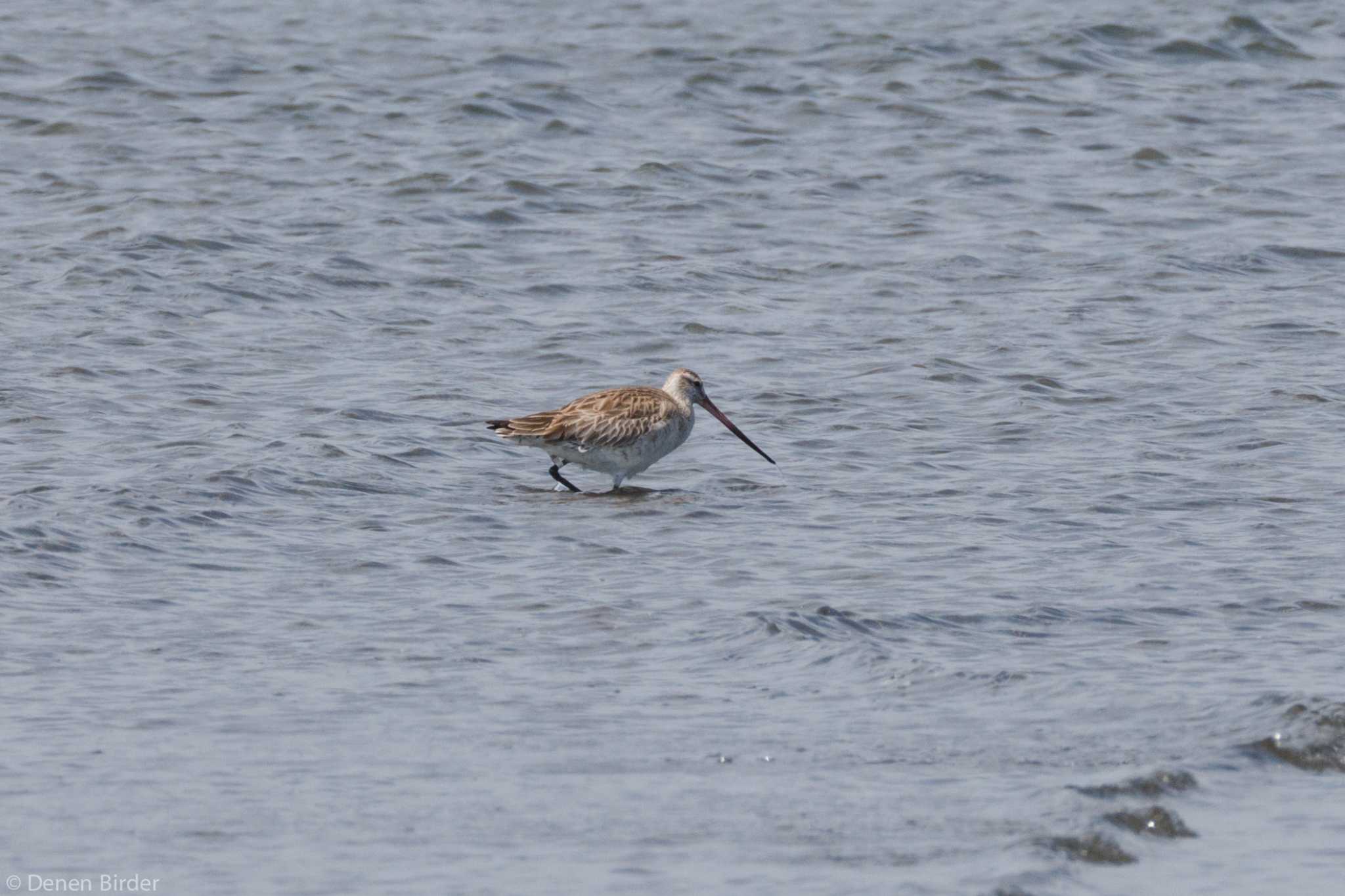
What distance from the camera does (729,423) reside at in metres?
13.3

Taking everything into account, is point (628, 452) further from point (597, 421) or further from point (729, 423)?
point (729, 423)

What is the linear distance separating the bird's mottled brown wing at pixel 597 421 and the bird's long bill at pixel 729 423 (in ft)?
1.38

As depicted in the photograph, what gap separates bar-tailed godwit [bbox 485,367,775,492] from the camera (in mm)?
12656

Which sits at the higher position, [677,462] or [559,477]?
[559,477]

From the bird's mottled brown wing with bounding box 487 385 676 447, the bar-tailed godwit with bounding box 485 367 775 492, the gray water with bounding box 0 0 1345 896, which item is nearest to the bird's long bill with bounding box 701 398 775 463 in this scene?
the bar-tailed godwit with bounding box 485 367 775 492

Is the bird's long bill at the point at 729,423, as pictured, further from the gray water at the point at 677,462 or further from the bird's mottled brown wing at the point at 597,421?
the bird's mottled brown wing at the point at 597,421

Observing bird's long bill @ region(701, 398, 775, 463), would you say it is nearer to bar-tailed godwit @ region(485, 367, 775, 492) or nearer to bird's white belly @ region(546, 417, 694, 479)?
bar-tailed godwit @ region(485, 367, 775, 492)

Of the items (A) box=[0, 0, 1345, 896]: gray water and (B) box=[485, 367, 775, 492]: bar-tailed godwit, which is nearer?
(A) box=[0, 0, 1345, 896]: gray water

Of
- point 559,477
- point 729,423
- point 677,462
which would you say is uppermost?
point 729,423

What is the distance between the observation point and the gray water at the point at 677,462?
7.19 metres

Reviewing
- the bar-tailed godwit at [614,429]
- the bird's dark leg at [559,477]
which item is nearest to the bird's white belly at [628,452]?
the bar-tailed godwit at [614,429]

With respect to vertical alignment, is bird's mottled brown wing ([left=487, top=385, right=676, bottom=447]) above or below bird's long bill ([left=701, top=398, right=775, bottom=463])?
above

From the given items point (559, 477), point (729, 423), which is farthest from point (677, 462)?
point (559, 477)

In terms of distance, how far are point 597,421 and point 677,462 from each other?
1.48 meters
